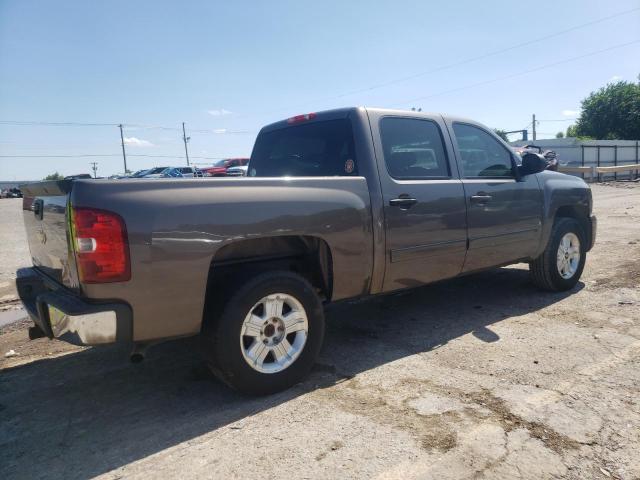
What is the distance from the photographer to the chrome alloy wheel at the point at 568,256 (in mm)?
5384

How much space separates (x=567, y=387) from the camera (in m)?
3.13

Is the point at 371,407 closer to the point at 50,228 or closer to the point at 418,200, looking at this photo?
the point at 418,200

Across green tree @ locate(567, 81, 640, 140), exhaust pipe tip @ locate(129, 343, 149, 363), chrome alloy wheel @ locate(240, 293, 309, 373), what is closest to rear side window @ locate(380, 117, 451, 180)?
chrome alloy wheel @ locate(240, 293, 309, 373)

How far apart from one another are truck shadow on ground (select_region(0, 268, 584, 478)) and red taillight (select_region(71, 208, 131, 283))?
938mm

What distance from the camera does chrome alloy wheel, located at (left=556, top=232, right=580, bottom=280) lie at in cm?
538

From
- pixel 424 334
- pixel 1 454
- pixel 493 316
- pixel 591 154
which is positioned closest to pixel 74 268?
pixel 1 454

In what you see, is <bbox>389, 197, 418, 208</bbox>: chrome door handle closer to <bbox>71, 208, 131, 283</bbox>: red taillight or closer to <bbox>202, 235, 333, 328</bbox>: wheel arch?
<bbox>202, 235, 333, 328</bbox>: wheel arch

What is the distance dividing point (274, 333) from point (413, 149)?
1.95 metres

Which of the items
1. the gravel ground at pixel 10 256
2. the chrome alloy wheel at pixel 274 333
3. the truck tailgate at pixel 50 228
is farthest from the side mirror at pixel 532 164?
the gravel ground at pixel 10 256

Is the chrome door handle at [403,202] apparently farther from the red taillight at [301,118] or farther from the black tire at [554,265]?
the black tire at [554,265]

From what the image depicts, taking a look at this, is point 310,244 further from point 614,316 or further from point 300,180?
point 614,316

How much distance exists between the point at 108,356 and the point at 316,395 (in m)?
1.96

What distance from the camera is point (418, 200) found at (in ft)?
12.7

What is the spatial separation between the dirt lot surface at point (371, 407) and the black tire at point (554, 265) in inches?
22.8
